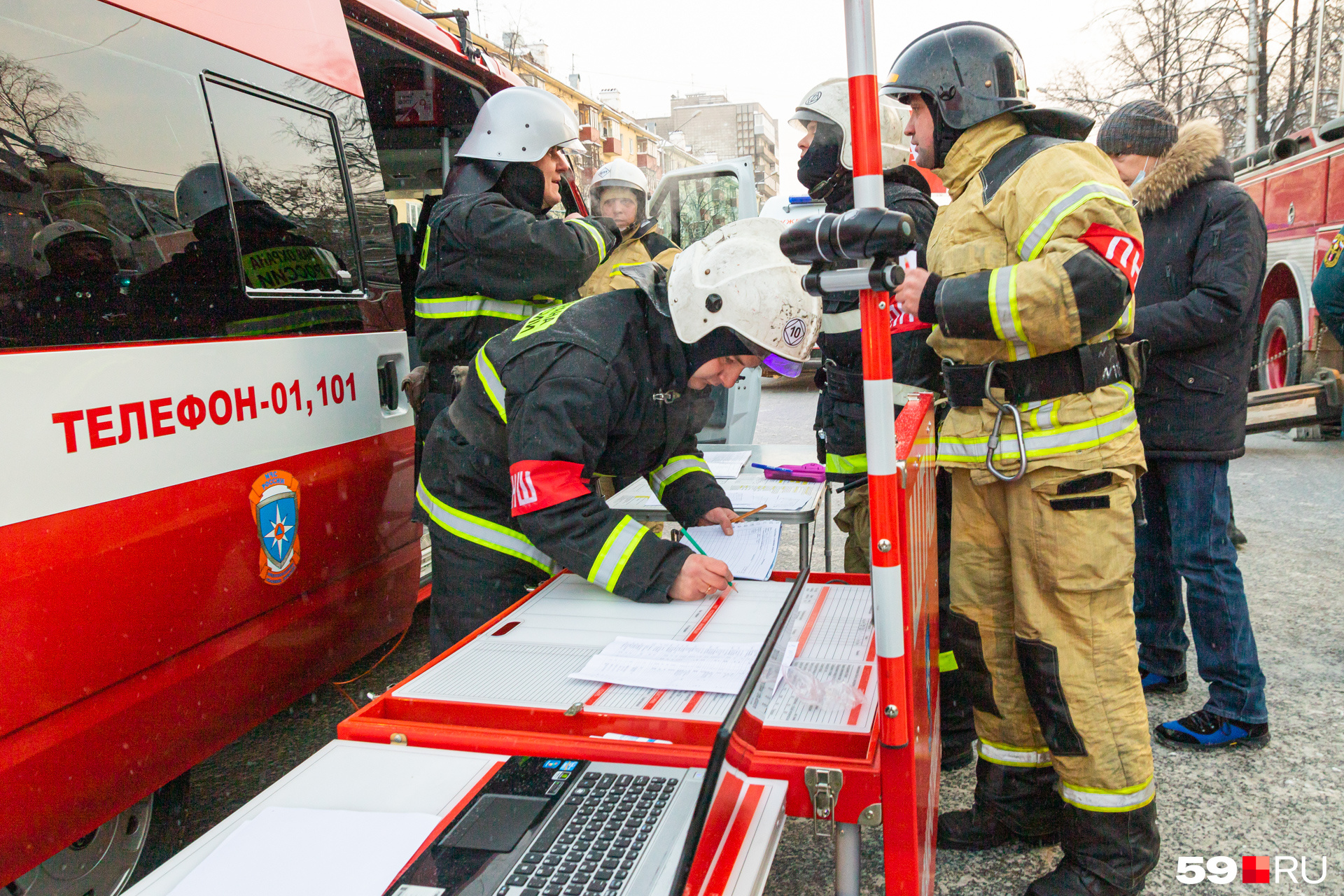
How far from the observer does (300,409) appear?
7.95 feet

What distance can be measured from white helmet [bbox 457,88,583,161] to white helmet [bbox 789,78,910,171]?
0.98m

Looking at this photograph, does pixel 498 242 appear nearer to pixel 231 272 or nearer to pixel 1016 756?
pixel 231 272

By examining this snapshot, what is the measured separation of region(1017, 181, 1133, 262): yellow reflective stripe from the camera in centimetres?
183

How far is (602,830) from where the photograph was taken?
1155 millimetres

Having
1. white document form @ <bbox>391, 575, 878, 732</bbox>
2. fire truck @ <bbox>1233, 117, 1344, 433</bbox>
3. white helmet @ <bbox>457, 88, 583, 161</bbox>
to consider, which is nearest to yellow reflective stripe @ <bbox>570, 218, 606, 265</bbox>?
white helmet @ <bbox>457, 88, 583, 161</bbox>

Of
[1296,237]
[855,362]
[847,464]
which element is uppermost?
[1296,237]

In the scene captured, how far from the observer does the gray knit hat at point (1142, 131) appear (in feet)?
10.1

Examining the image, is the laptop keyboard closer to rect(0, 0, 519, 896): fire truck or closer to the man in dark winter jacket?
rect(0, 0, 519, 896): fire truck

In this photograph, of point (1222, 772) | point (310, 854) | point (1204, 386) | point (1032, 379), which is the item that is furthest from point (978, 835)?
point (310, 854)

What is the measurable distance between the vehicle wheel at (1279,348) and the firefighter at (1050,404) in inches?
283

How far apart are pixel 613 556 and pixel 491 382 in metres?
0.57

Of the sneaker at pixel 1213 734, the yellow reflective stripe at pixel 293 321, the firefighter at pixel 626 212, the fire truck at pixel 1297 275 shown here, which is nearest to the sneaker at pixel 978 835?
the sneaker at pixel 1213 734

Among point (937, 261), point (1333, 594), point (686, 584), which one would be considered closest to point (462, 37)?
point (937, 261)

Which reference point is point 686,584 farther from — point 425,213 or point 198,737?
point 425,213
